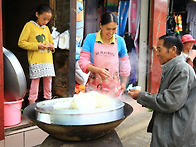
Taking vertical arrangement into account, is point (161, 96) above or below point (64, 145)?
above

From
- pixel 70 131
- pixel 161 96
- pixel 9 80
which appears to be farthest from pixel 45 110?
pixel 9 80

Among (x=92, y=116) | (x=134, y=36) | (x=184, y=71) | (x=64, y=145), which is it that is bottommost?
(x=64, y=145)

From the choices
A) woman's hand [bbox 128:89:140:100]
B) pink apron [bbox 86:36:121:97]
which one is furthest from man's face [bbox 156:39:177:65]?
pink apron [bbox 86:36:121:97]

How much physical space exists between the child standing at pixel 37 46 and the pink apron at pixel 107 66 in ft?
3.51

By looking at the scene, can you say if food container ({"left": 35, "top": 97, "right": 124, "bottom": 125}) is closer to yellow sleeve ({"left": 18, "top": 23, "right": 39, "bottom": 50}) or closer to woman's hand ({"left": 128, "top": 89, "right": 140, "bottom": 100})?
woman's hand ({"left": 128, "top": 89, "right": 140, "bottom": 100})

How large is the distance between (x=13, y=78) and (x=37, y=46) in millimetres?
725

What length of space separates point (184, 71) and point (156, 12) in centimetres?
459

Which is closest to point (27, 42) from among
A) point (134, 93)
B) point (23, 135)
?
point (23, 135)

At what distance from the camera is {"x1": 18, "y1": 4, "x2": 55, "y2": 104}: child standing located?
11.8 feet

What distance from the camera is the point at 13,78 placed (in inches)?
126

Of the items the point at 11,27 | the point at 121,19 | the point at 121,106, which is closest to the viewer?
the point at 121,106

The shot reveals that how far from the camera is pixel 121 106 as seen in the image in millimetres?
2029

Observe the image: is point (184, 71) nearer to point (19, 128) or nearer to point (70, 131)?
point (70, 131)

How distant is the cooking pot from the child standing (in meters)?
0.41
